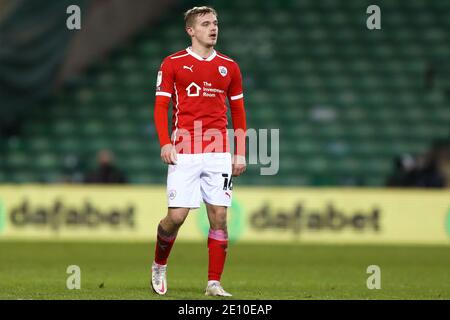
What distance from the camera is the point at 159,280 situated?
352 inches

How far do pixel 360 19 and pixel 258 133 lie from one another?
4358 mm

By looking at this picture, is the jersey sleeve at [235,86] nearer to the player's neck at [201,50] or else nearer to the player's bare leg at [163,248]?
the player's neck at [201,50]

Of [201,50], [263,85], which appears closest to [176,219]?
[201,50]

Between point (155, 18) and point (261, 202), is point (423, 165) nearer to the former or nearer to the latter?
point (261, 202)

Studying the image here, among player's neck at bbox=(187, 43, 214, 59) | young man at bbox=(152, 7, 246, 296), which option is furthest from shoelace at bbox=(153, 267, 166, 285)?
player's neck at bbox=(187, 43, 214, 59)

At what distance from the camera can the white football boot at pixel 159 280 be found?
8883mm

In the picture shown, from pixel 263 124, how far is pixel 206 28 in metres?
14.2

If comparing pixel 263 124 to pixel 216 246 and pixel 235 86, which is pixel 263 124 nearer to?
pixel 235 86

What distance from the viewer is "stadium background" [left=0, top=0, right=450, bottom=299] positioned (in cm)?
1758

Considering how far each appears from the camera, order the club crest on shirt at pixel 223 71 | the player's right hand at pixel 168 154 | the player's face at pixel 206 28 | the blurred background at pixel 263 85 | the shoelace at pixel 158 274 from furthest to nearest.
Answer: the blurred background at pixel 263 85 < the shoelace at pixel 158 274 < the club crest on shirt at pixel 223 71 < the player's face at pixel 206 28 < the player's right hand at pixel 168 154

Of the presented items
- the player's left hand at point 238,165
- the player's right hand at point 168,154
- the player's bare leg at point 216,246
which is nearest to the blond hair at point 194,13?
the player's right hand at point 168,154

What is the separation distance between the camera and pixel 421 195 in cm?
1792

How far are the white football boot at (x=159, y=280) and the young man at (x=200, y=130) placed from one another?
3 cm

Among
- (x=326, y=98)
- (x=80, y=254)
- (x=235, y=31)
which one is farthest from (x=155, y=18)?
(x=80, y=254)
